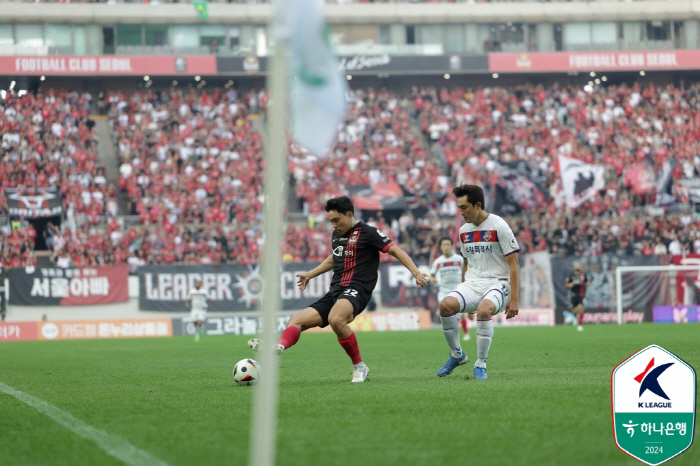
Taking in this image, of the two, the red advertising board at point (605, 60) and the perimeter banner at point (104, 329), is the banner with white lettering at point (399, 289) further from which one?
the red advertising board at point (605, 60)

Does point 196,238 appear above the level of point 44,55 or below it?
below

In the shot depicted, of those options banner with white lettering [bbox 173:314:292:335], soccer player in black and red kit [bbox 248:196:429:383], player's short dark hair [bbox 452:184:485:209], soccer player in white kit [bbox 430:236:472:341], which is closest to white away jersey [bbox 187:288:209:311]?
Result: banner with white lettering [bbox 173:314:292:335]

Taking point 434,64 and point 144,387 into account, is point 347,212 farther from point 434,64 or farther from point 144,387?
point 434,64

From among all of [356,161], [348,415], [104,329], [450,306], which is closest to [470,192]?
[450,306]

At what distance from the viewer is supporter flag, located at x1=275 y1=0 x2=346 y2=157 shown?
408cm

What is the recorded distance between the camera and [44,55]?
46156 millimetres

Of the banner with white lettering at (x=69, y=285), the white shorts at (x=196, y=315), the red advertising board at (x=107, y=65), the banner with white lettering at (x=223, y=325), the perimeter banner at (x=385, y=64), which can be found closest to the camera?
the white shorts at (x=196, y=315)

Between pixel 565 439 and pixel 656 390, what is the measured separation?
628 millimetres

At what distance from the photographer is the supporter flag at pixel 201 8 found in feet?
159

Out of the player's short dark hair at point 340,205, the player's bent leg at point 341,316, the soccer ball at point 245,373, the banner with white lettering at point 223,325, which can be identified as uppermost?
the player's short dark hair at point 340,205

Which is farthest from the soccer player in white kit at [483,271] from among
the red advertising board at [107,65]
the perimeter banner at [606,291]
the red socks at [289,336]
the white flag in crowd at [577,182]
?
the red advertising board at [107,65]

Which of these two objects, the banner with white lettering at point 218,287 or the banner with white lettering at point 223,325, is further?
the banner with white lettering at point 218,287

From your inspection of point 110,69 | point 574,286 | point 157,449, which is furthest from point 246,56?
point 157,449

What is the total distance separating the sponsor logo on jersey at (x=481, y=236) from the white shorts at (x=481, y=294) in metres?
0.47
